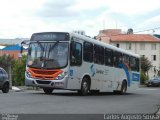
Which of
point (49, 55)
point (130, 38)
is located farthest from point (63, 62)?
point (130, 38)

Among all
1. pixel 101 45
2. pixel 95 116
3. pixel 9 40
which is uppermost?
pixel 9 40

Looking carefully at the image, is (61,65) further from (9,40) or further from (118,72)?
(9,40)

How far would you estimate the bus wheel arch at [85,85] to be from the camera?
2267 cm

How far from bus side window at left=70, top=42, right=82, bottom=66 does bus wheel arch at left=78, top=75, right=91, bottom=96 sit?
114 centimetres

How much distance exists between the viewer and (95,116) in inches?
509

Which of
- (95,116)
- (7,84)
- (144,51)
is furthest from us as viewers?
(144,51)

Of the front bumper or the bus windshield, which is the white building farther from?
the front bumper

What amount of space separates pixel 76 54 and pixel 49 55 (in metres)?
1.33

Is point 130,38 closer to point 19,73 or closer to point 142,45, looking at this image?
point 142,45

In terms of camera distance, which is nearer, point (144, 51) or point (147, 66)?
point (147, 66)

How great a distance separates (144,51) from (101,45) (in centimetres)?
8814

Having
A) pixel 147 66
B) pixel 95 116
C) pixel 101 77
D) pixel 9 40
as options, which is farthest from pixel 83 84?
pixel 9 40

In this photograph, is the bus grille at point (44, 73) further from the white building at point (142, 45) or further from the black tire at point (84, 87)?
the white building at point (142, 45)

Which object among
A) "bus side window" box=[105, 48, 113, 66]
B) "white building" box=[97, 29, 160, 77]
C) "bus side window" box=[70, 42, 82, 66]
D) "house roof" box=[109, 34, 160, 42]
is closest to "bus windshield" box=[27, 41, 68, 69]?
"bus side window" box=[70, 42, 82, 66]
